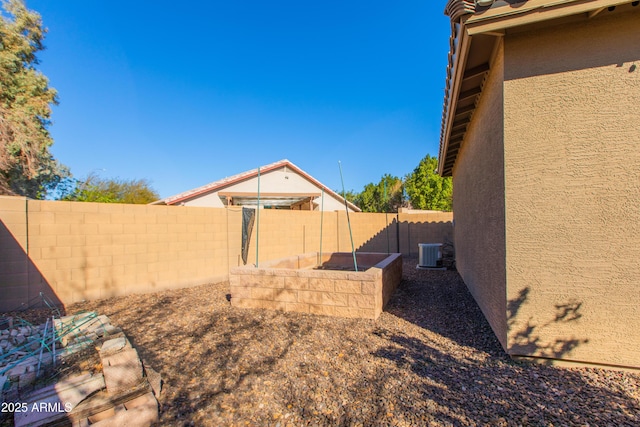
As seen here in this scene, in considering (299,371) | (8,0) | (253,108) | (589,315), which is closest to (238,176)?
(253,108)

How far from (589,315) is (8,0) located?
19595 millimetres

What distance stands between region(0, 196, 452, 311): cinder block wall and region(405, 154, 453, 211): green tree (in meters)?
21.3

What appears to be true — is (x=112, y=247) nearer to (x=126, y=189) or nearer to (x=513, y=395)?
(x=513, y=395)

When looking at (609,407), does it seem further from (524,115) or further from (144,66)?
(144,66)

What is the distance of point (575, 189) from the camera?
114 inches

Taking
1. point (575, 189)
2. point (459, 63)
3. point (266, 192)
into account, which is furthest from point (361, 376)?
point (266, 192)

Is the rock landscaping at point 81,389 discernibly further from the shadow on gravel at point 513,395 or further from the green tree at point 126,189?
the green tree at point 126,189

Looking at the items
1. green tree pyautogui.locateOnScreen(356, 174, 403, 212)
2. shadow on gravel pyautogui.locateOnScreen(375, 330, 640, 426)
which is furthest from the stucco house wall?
green tree pyautogui.locateOnScreen(356, 174, 403, 212)

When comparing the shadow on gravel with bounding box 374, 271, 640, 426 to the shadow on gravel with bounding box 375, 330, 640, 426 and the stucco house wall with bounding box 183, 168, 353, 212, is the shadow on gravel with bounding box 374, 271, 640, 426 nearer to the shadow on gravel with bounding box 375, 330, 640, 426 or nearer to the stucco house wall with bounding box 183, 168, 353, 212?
the shadow on gravel with bounding box 375, 330, 640, 426

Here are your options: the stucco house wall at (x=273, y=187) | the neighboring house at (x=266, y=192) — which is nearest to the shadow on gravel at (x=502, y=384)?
the neighboring house at (x=266, y=192)

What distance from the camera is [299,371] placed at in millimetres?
3154

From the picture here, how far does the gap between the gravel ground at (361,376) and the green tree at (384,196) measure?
1140 inches

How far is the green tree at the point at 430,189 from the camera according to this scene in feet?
90.0

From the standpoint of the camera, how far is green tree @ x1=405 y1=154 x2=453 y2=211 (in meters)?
27.4
